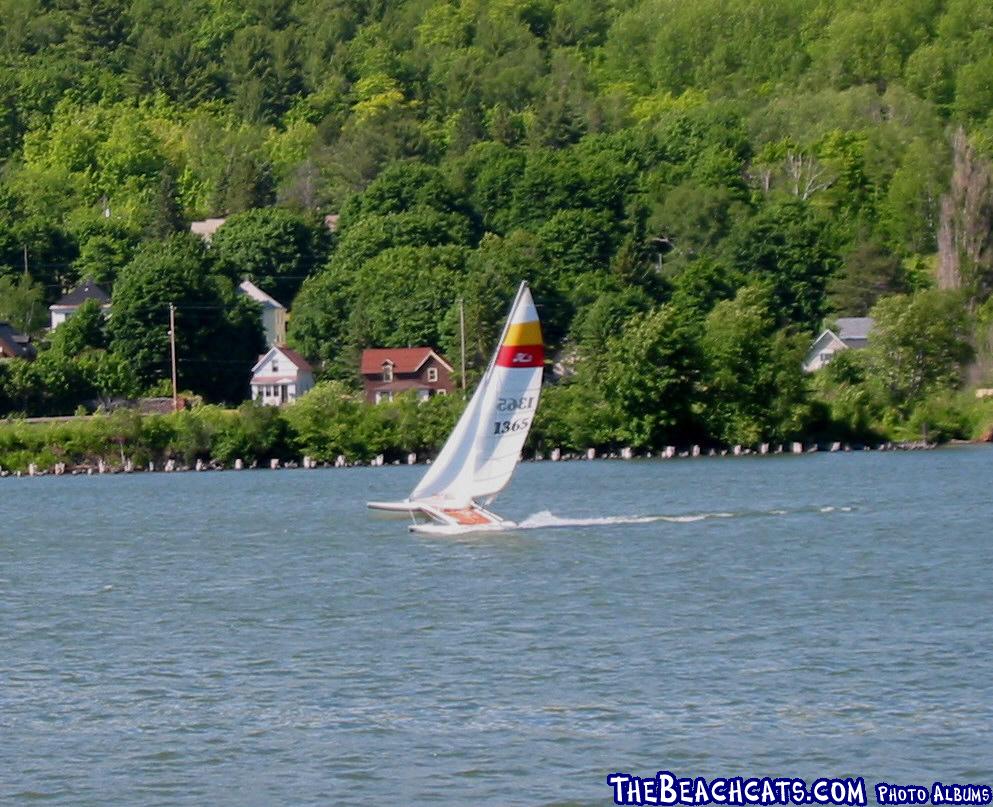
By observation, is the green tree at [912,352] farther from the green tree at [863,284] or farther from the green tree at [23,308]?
the green tree at [23,308]

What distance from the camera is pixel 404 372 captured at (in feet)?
344

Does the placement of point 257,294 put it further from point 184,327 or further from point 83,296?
point 184,327

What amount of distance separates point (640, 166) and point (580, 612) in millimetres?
112328

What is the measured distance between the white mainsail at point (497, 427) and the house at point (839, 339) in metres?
62.2

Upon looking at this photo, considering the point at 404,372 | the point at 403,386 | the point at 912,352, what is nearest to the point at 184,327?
the point at 403,386

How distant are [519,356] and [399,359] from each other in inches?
2458

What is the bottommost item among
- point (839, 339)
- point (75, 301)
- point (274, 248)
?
point (839, 339)

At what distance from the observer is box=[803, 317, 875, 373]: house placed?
351 feet

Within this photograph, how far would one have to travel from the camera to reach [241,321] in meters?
107

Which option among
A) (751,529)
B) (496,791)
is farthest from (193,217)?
(496,791)

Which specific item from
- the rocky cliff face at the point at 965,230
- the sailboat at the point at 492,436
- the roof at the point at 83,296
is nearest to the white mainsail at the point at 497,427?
the sailboat at the point at 492,436

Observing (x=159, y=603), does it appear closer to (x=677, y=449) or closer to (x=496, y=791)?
(x=496, y=791)

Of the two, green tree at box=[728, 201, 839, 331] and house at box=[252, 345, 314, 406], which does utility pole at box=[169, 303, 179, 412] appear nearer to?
house at box=[252, 345, 314, 406]

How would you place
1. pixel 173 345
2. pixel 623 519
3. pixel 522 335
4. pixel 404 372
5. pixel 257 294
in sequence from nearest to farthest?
pixel 522 335 → pixel 623 519 → pixel 173 345 → pixel 404 372 → pixel 257 294
